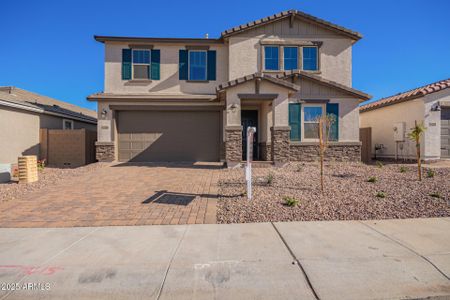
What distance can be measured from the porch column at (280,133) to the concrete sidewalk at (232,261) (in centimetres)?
628

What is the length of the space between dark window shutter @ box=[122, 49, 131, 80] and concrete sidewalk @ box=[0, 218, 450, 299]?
10773 mm

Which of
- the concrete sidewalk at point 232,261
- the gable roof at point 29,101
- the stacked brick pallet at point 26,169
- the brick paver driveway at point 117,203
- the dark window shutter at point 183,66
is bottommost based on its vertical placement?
the concrete sidewalk at point 232,261

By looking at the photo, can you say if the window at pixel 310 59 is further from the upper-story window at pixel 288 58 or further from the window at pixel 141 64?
the window at pixel 141 64

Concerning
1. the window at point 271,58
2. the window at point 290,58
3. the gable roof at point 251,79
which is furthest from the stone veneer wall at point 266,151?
the window at point 290,58

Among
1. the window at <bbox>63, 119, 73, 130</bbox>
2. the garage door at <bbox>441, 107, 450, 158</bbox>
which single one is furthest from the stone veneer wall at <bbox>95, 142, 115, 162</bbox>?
the garage door at <bbox>441, 107, 450, 158</bbox>

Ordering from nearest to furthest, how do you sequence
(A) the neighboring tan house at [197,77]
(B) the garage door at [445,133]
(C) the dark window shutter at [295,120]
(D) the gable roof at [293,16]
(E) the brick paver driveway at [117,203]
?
(E) the brick paver driveway at [117,203]
(C) the dark window shutter at [295,120]
(B) the garage door at [445,133]
(A) the neighboring tan house at [197,77]
(D) the gable roof at [293,16]

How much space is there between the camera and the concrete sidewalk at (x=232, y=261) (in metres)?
2.69

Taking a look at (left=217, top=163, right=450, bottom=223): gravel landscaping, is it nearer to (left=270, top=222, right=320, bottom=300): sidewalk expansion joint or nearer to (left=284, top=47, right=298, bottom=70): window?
(left=270, top=222, right=320, bottom=300): sidewalk expansion joint

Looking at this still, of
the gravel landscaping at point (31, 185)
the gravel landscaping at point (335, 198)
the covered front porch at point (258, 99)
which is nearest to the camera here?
the gravel landscaping at point (335, 198)

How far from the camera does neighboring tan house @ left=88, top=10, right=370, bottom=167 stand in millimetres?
13125

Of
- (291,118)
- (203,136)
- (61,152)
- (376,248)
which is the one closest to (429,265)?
(376,248)

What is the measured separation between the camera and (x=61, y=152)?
13188 millimetres

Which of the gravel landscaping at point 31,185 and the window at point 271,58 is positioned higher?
the window at point 271,58

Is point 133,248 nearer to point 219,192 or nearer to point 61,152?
point 219,192
